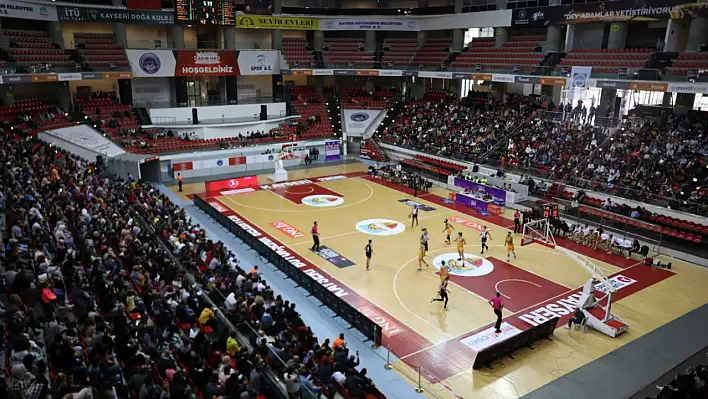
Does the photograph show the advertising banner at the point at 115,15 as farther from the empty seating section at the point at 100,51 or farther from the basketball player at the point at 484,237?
the basketball player at the point at 484,237

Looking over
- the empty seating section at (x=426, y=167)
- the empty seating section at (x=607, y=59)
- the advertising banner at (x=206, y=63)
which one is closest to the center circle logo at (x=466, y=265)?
the empty seating section at (x=426, y=167)

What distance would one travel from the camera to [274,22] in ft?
158

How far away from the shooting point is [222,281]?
51.2 ft

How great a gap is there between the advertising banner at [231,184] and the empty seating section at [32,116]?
35.8 ft

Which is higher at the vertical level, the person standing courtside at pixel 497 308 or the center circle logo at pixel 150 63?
the center circle logo at pixel 150 63

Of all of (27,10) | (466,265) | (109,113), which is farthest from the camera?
(109,113)

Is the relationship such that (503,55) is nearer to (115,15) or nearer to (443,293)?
(443,293)

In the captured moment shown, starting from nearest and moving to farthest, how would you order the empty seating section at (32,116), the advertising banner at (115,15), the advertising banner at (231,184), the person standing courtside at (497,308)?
1. the person standing courtside at (497,308)
2. the empty seating section at (32,116)
3. the advertising banner at (231,184)
4. the advertising banner at (115,15)

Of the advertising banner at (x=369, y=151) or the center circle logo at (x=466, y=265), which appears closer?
the center circle logo at (x=466, y=265)

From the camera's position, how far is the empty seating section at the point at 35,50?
35.8 meters

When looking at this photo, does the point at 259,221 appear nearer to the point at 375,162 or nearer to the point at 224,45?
the point at 375,162

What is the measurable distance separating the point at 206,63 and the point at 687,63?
35.0m

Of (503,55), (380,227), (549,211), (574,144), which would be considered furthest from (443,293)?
(503,55)

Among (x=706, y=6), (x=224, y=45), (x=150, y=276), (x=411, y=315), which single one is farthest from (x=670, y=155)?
(x=224, y=45)
